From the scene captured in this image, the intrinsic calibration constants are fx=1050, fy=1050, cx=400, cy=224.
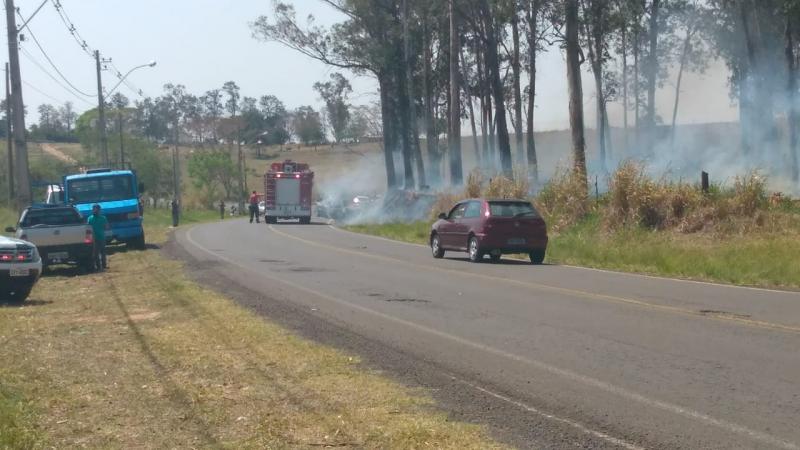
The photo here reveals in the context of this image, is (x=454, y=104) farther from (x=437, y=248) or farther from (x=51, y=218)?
(x=51, y=218)

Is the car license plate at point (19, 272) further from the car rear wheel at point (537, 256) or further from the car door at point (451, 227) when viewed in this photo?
the car rear wheel at point (537, 256)

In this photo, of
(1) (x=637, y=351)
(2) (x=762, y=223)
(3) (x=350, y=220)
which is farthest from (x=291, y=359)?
(3) (x=350, y=220)

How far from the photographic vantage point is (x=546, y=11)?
5303 cm

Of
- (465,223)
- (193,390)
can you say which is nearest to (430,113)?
(465,223)

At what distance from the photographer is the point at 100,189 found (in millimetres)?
34062

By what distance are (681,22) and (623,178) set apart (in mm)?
32578

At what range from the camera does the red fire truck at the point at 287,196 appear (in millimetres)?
58062

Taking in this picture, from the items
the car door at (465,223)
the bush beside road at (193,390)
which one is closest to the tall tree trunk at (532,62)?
the car door at (465,223)

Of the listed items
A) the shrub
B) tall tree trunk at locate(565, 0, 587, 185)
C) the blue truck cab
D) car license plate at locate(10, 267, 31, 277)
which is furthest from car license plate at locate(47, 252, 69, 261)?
tall tree trunk at locate(565, 0, 587, 185)

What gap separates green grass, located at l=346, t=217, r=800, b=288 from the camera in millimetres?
20328

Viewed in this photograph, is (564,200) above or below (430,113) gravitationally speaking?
below

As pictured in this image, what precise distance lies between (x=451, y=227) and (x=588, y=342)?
50.2 ft

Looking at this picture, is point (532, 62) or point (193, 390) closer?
point (193, 390)

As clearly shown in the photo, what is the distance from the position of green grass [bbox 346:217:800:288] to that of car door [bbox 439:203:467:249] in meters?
2.56
